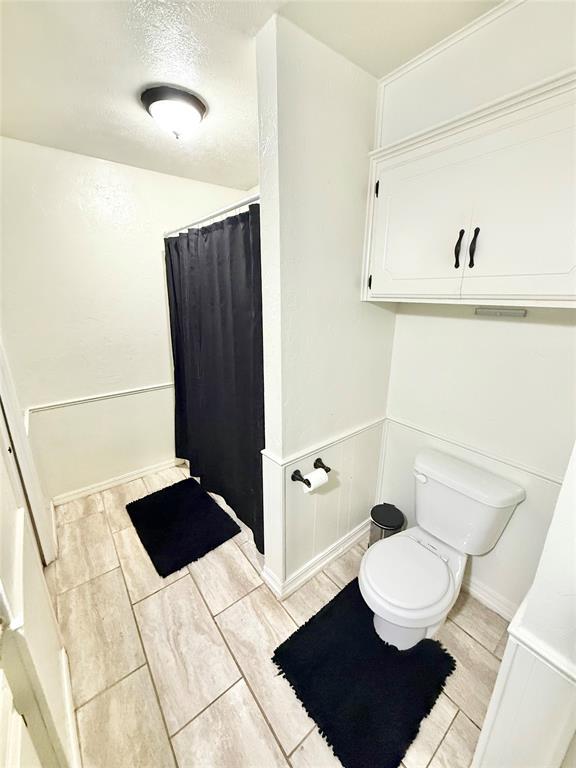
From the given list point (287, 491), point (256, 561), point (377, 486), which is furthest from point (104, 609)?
point (377, 486)

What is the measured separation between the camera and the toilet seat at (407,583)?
3.90 ft

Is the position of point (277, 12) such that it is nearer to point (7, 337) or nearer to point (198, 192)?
point (198, 192)

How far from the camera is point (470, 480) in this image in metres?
1.36

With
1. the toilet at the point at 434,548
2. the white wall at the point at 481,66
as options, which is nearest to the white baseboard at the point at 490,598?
the toilet at the point at 434,548

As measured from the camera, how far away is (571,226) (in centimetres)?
94

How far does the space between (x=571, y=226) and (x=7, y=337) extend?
2702 mm

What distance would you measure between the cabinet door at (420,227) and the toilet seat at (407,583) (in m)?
1.14

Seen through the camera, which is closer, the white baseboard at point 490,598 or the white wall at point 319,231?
the white wall at point 319,231

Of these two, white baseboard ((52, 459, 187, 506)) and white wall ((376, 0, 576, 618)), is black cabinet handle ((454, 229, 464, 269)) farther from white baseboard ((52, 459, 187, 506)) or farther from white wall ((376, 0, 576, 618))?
white baseboard ((52, 459, 187, 506))

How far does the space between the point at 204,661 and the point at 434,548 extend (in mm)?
1139

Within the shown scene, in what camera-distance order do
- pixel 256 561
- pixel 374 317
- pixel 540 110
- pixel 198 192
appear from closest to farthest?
1. pixel 540 110
2. pixel 374 317
3. pixel 256 561
4. pixel 198 192

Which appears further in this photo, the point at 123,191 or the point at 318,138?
the point at 123,191

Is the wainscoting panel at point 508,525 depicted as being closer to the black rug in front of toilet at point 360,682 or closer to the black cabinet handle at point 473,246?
the black rug in front of toilet at point 360,682

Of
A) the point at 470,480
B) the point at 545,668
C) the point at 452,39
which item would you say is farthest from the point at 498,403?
the point at 452,39
